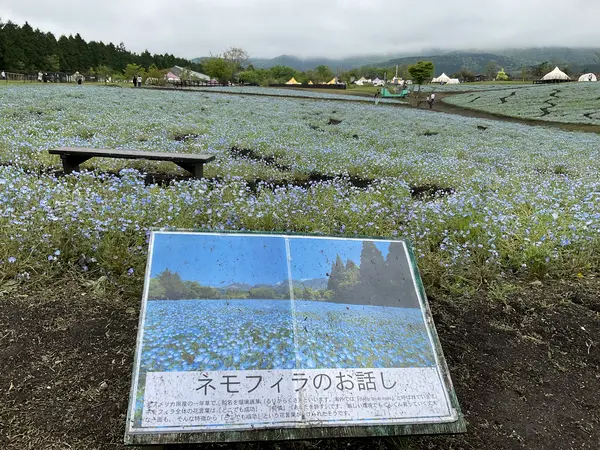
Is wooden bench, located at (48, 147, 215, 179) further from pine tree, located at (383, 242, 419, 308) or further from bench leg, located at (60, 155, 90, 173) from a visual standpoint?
pine tree, located at (383, 242, 419, 308)

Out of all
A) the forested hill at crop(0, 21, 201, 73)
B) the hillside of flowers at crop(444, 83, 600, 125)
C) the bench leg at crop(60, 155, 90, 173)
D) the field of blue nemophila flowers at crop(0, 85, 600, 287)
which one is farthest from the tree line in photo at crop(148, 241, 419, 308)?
the forested hill at crop(0, 21, 201, 73)

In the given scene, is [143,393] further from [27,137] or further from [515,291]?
[27,137]

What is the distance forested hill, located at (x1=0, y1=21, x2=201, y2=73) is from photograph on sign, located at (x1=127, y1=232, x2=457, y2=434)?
7307cm

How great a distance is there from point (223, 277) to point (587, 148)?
640 inches

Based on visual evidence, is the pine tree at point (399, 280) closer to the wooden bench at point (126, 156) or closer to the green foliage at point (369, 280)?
the green foliage at point (369, 280)

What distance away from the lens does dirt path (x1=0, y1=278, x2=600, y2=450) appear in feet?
8.41

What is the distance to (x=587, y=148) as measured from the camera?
576 inches

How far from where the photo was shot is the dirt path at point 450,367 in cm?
256

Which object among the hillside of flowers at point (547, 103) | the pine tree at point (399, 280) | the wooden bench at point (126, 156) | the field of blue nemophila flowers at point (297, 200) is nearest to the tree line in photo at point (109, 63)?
the hillside of flowers at point (547, 103)

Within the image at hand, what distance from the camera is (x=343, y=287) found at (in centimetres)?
267

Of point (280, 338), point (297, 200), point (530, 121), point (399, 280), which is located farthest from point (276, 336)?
point (530, 121)

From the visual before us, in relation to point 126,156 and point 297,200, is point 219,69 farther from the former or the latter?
point 297,200

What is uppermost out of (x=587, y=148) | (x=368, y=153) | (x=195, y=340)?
(x=195, y=340)

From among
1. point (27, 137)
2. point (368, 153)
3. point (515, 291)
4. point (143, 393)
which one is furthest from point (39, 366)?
point (368, 153)
